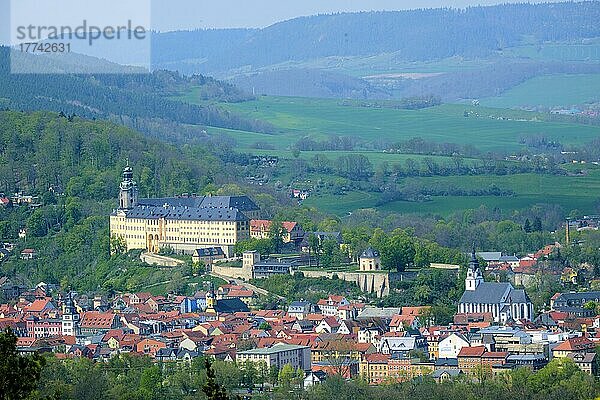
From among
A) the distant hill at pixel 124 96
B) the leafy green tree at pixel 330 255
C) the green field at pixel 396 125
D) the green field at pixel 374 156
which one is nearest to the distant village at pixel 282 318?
the leafy green tree at pixel 330 255

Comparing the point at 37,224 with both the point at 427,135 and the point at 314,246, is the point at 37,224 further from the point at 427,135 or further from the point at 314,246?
the point at 427,135

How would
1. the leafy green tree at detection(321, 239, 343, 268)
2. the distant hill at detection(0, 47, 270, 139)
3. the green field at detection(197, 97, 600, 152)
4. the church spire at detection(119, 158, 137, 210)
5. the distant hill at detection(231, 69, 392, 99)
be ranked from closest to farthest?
the leafy green tree at detection(321, 239, 343, 268) < the church spire at detection(119, 158, 137, 210) < the distant hill at detection(0, 47, 270, 139) < the green field at detection(197, 97, 600, 152) < the distant hill at detection(231, 69, 392, 99)

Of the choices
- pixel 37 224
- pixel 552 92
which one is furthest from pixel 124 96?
pixel 552 92

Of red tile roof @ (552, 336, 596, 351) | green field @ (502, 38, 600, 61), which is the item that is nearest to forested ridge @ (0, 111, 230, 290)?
red tile roof @ (552, 336, 596, 351)

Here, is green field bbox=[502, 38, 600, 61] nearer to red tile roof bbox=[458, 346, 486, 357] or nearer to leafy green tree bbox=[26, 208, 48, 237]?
leafy green tree bbox=[26, 208, 48, 237]

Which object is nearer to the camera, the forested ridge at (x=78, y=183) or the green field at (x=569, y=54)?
the forested ridge at (x=78, y=183)

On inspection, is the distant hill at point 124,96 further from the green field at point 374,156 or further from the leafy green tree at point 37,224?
the leafy green tree at point 37,224

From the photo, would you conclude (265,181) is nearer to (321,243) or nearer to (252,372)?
(321,243)
